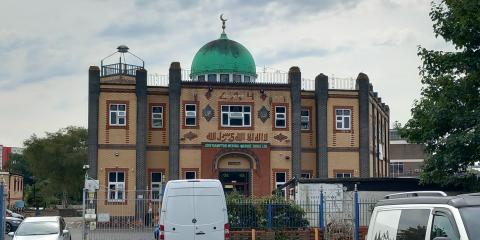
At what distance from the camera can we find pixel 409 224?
9.16m

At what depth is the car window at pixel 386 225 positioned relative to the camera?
9.53 meters

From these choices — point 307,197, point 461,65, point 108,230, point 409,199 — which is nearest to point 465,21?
point 461,65

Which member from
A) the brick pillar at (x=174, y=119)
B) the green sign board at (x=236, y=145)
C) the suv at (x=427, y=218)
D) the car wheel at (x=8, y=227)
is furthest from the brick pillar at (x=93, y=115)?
→ the suv at (x=427, y=218)

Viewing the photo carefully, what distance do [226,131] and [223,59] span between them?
6.47 m

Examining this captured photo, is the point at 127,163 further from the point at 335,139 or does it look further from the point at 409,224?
the point at 409,224

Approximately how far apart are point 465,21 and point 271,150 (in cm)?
2862

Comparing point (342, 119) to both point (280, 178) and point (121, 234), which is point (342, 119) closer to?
point (280, 178)

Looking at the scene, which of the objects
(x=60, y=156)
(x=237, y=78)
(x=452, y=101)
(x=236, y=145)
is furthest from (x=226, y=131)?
(x=60, y=156)

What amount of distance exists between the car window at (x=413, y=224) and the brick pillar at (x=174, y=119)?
3830 centimetres

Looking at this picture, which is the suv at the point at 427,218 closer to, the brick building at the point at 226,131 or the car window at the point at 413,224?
the car window at the point at 413,224

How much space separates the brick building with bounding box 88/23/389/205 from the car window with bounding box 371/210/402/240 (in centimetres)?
3723

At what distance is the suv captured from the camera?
26.2ft

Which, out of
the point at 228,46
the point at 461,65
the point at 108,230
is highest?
the point at 228,46

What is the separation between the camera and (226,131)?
157ft
